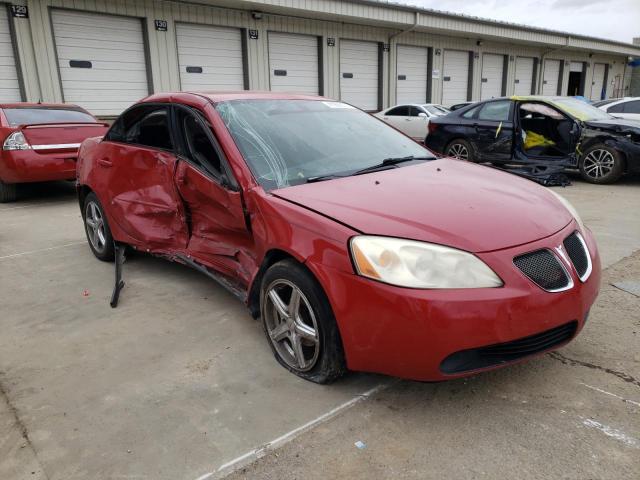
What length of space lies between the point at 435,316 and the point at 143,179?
2653 millimetres

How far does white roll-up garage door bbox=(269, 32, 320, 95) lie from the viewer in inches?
596

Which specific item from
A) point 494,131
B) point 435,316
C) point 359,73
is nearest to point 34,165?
point 435,316

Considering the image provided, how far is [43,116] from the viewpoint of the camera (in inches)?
305

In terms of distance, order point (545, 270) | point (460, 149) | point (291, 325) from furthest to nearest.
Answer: point (460, 149) → point (291, 325) → point (545, 270)

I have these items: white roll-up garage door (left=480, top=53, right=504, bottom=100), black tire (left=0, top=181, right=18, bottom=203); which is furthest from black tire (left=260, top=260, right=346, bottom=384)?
white roll-up garage door (left=480, top=53, right=504, bottom=100)

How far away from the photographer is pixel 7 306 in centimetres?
368

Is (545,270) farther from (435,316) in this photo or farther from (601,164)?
(601,164)

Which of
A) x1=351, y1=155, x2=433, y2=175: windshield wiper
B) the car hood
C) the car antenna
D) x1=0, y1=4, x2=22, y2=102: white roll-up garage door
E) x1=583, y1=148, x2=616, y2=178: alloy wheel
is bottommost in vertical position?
the car antenna

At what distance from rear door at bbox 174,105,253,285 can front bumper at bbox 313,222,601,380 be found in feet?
2.98

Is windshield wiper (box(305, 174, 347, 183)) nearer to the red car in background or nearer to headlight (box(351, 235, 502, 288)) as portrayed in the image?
headlight (box(351, 235, 502, 288))

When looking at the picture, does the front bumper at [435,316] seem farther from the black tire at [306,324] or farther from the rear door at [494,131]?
the rear door at [494,131]

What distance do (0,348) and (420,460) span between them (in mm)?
2582

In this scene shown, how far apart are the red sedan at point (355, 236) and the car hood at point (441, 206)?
1 cm

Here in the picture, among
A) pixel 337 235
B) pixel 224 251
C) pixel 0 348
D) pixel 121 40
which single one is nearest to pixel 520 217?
pixel 337 235
